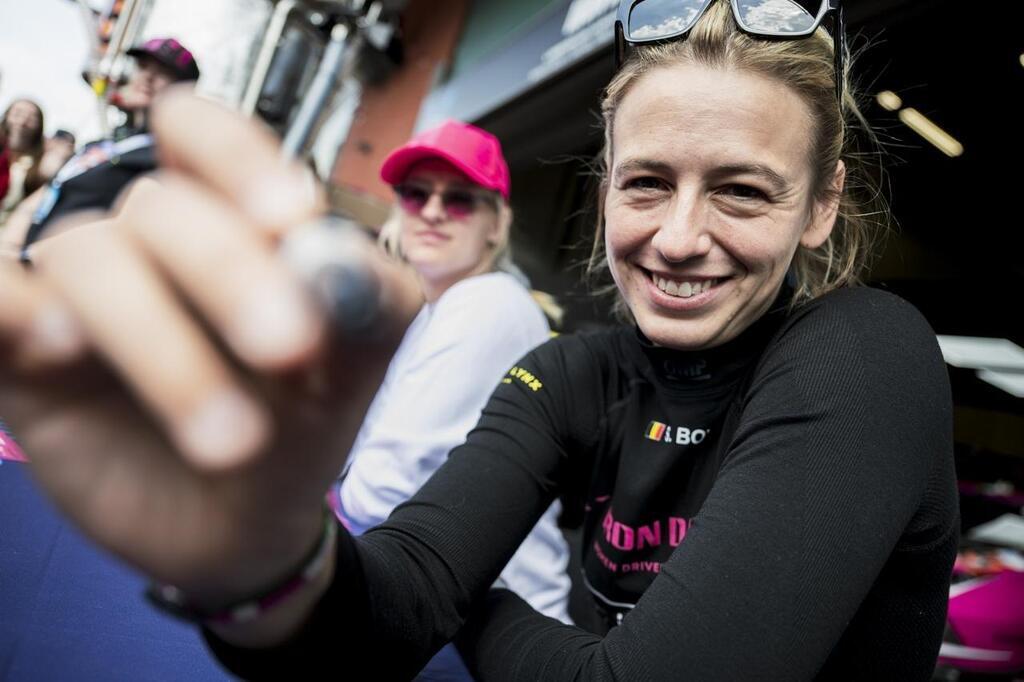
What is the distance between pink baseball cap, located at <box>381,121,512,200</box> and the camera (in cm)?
223

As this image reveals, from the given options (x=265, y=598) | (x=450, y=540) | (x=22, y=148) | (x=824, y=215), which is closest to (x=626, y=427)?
(x=450, y=540)

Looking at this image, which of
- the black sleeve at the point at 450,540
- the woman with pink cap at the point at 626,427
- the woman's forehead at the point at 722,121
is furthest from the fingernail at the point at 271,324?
the woman's forehead at the point at 722,121

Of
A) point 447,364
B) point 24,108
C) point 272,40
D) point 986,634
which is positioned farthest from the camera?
point 272,40

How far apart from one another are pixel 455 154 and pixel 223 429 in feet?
6.61

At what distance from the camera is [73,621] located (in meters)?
0.66

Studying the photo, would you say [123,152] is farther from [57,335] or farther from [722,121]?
[57,335]

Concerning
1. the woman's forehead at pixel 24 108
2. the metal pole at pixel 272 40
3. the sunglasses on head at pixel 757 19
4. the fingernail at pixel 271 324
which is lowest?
the woman's forehead at pixel 24 108

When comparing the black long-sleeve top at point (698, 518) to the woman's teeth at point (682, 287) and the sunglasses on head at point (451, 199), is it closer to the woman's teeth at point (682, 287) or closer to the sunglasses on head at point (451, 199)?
the woman's teeth at point (682, 287)

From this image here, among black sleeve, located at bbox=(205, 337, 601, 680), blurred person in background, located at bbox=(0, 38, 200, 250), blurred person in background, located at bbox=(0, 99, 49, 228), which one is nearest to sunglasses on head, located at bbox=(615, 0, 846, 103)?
black sleeve, located at bbox=(205, 337, 601, 680)

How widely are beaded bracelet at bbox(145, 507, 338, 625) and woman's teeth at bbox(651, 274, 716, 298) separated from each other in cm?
70

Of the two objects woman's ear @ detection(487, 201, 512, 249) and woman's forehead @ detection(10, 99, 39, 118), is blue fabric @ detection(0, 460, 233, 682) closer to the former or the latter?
woman's ear @ detection(487, 201, 512, 249)

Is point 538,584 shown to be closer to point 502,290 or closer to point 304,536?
point 502,290

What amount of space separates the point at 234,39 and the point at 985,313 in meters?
10.6

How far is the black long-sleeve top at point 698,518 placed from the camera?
0.66 m
